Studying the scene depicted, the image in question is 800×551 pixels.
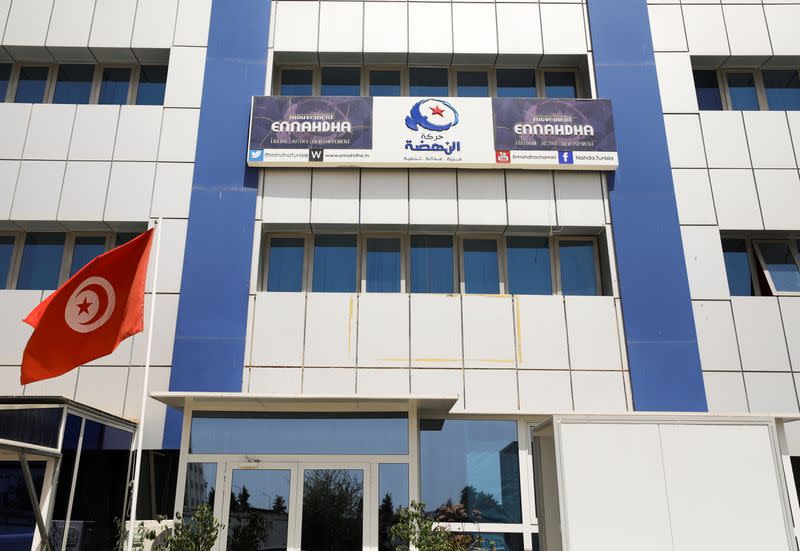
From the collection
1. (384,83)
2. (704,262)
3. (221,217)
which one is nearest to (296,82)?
(384,83)

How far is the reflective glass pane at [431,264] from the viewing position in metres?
12.5

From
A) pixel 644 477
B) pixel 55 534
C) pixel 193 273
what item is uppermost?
pixel 193 273

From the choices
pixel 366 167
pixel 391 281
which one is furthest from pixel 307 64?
pixel 391 281

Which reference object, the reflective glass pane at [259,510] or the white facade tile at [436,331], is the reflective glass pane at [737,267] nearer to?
the white facade tile at [436,331]

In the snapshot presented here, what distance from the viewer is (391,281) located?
1259cm

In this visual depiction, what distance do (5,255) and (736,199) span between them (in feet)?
47.9

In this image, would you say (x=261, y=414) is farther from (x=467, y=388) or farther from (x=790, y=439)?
(x=790, y=439)

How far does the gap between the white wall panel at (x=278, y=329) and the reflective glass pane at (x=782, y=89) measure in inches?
429

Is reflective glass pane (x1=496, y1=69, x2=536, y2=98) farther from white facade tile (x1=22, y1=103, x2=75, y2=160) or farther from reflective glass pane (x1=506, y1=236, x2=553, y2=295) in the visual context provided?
white facade tile (x1=22, y1=103, x2=75, y2=160)

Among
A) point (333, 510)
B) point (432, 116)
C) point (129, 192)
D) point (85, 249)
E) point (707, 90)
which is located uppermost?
point (707, 90)

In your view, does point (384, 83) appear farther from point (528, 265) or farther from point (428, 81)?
point (528, 265)

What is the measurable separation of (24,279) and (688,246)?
12986mm

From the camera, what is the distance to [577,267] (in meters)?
12.8

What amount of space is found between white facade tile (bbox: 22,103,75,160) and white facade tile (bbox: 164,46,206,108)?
205 centimetres
